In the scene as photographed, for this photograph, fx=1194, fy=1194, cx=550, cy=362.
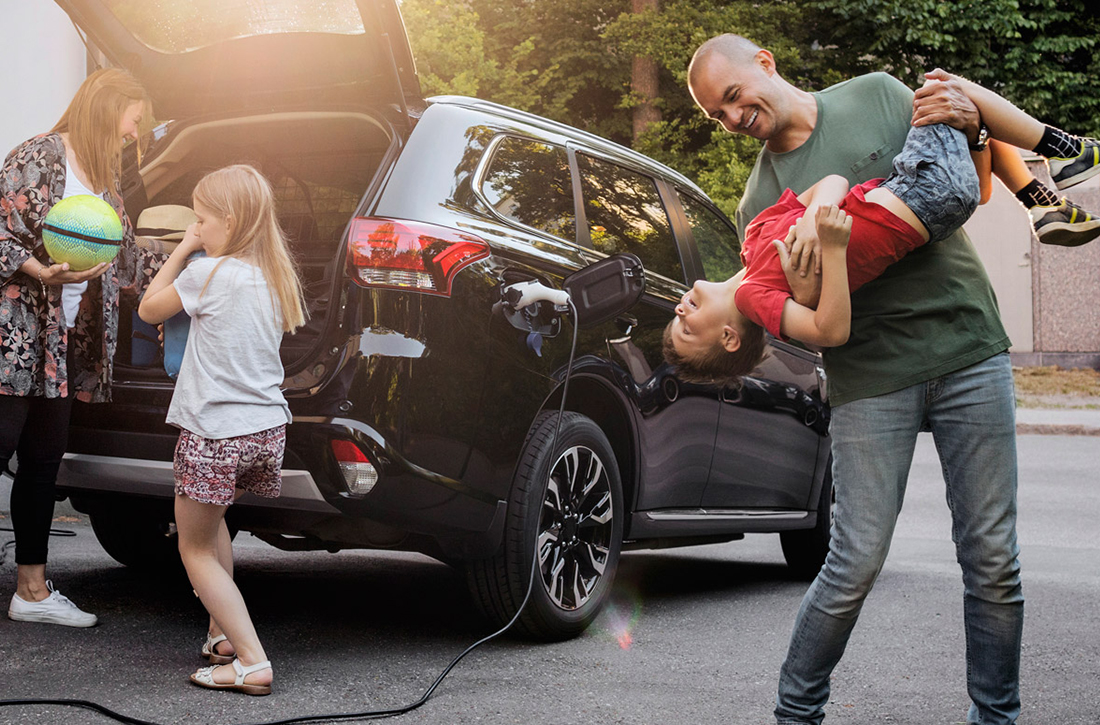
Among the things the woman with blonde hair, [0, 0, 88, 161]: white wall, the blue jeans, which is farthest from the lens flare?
[0, 0, 88, 161]: white wall

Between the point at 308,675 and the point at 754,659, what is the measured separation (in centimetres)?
157

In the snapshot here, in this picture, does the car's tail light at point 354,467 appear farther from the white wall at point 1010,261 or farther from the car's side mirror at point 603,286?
the white wall at point 1010,261

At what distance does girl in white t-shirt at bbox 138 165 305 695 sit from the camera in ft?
11.1

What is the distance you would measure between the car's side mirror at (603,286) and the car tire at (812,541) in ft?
6.90

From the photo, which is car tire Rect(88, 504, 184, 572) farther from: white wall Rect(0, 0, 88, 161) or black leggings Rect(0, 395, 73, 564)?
white wall Rect(0, 0, 88, 161)

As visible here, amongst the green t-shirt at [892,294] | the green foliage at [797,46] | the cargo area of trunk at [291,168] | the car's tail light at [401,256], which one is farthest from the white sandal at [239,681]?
the green foliage at [797,46]

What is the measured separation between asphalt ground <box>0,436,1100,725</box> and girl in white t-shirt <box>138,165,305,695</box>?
0.28 metres

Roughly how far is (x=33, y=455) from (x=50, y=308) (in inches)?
19.7

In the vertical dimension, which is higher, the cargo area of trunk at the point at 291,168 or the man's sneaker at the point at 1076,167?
the man's sneaker at the point at 1076,167

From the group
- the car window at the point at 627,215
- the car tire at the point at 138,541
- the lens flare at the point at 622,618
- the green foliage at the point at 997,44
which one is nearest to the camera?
the lens flare at the point at 622,618

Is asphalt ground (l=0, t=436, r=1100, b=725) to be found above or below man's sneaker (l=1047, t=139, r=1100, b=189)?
below

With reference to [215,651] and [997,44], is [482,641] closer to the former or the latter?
[215,651]

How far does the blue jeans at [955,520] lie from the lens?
9.66ft

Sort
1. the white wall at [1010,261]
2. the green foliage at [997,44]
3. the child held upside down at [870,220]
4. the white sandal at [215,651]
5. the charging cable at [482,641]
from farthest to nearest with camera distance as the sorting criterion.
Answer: the green foliage at [997,44], the white wall at [1010,261], the white sandal at [215,651], the charging cable at [482,641], the child held upside down at [870,220]
